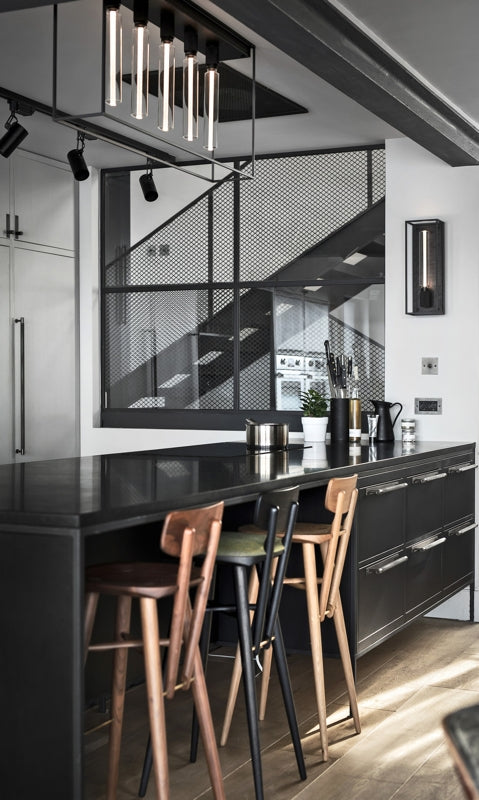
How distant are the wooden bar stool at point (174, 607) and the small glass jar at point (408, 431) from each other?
110 inches

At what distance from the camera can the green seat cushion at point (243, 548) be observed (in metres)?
2.96

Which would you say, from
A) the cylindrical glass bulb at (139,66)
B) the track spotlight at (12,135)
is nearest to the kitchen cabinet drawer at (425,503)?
the cylindrical glass bulb at (139,66)

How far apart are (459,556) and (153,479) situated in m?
2.70

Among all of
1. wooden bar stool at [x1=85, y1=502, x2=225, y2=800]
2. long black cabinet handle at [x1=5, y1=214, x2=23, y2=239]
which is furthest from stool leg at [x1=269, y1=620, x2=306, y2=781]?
long black cabinet handle at [x1=5, y1=214, x2=23, y2=239]

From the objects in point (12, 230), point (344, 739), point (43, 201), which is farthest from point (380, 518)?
point (43, 201)

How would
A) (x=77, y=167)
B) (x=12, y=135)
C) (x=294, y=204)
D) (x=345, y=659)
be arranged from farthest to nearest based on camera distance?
(x=294, y=204)
(x=77, y=167)
(x=12, y=135)
(x=345, y=659)

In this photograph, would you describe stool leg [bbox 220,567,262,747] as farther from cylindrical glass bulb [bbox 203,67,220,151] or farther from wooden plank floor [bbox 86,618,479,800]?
cylindrical glass bulb [bbox 203,67,220,151]

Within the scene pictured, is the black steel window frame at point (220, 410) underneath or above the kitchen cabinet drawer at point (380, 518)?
above

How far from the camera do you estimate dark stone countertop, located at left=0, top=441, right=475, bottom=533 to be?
93.4 inches

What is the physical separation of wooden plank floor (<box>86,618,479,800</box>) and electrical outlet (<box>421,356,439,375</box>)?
1.55 m

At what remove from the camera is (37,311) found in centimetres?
617

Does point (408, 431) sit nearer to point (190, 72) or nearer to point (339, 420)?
point (339, 420)

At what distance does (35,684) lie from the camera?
91.9 inches

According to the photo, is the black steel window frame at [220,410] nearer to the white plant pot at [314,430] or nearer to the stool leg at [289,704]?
the white plant pot at [314,430]
